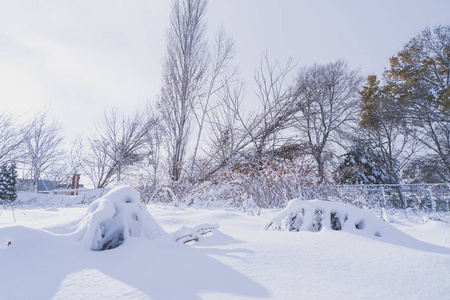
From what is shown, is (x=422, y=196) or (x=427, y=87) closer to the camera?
(x=422, y=196)

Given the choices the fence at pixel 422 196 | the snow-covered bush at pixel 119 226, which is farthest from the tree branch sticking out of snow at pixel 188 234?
the fence at pixel 422 196

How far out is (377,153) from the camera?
520 inches

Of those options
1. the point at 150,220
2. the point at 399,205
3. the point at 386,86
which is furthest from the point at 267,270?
the point at 386,86

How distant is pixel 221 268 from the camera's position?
139cm

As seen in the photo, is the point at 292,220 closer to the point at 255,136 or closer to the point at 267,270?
Result: the point at 267,270

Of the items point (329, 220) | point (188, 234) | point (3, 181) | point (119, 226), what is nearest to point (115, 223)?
point (119, 226)

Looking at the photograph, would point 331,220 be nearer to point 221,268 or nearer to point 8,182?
point 221,268

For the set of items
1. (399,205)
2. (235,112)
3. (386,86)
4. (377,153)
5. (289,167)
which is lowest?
(399,205)

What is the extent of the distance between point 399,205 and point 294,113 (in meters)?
5.13

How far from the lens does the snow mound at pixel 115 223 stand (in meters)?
1.83

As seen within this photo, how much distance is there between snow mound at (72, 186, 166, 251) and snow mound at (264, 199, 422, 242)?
1.31m

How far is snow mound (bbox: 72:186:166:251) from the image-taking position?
6.01 feet

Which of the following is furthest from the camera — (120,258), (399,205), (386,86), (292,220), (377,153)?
(377,153)

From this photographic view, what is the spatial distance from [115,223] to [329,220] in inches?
78.3
